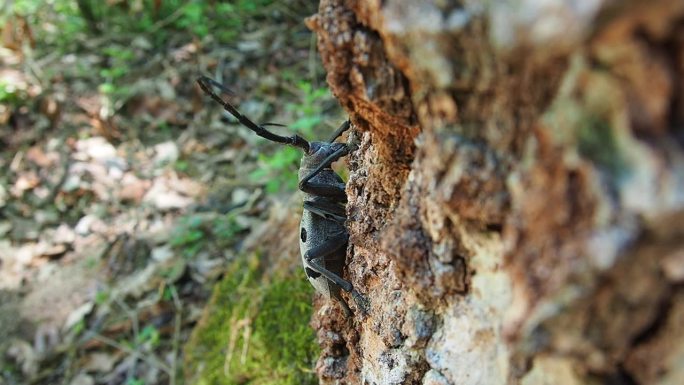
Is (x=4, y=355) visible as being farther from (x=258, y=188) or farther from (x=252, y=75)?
(x=252, y=75)

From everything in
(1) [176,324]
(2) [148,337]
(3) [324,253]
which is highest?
(3) [324,253]

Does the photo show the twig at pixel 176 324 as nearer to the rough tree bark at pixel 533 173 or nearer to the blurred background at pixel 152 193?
the blurred background at pixel 152 193

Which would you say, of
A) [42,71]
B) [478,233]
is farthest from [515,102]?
[42,71]

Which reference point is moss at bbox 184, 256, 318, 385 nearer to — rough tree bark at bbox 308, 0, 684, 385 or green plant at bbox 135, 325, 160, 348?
green plant at bbox 135, 325, 160, 348

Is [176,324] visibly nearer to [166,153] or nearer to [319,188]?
[319,188]

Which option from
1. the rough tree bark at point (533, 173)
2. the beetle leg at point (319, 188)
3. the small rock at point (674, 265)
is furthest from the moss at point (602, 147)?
the beetle leg at point (319, 188)

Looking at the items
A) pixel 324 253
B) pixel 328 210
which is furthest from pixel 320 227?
pixel 324 253
